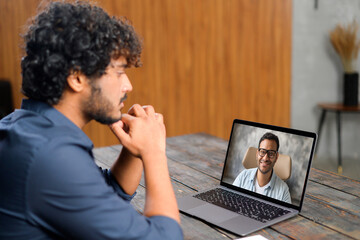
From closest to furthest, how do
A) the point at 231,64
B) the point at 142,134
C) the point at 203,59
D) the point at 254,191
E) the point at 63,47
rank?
the point at 63,47
the point at 142,134
the point at 254,191
the point at 203,59
the point at 231,64

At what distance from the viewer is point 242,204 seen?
1271 millimetres

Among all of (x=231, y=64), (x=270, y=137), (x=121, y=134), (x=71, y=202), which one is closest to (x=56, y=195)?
(x=71, y=202)

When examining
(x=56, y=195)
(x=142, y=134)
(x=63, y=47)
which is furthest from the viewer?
(x=142, y=134)

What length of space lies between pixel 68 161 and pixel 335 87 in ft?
13.2

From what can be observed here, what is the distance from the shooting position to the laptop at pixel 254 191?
1.17 metres

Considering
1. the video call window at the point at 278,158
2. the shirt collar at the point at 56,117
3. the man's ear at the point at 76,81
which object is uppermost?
the man's ear at the point at 76,81

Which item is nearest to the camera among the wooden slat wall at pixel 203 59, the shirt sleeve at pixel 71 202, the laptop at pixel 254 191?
the shirt sleeve at pixel 71 202

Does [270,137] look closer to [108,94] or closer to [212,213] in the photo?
[212,213]

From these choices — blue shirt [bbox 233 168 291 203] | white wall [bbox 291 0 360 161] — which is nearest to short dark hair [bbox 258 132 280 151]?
blue shirt [bbox 233 168 291 203]

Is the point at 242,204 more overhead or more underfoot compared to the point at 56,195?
more underfoot

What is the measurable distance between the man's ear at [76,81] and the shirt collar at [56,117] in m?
0.07

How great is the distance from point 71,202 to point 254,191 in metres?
0.69

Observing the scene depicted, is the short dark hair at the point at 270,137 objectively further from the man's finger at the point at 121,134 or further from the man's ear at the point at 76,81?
the man's ear at the point at 76,81

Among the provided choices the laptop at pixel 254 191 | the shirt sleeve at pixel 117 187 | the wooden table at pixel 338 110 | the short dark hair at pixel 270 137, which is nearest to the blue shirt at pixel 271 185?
the laptop at pixel 254 191
